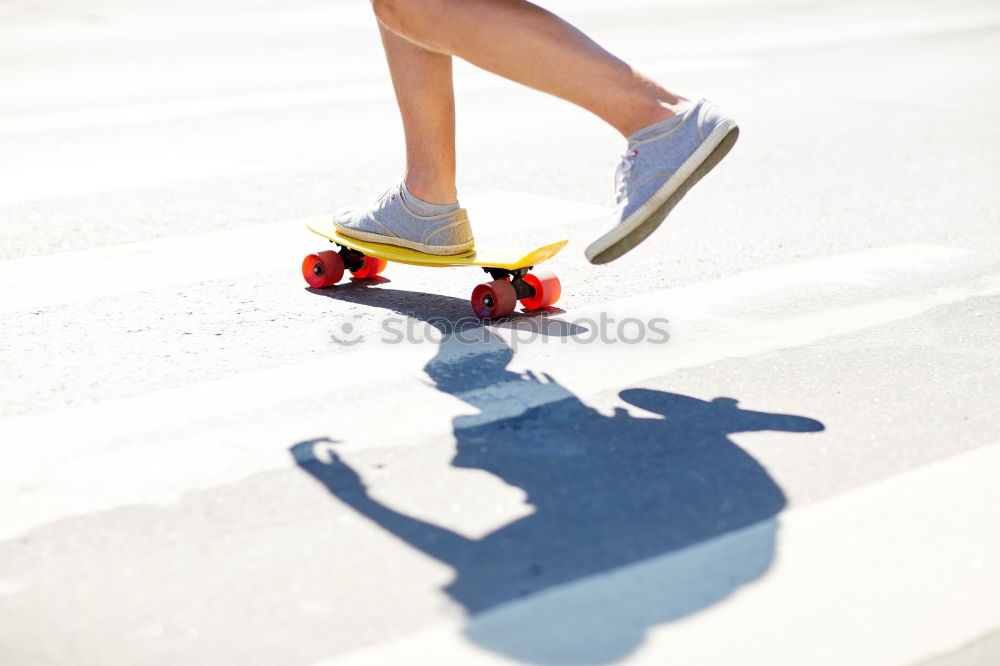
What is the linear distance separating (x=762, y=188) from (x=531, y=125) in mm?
1937

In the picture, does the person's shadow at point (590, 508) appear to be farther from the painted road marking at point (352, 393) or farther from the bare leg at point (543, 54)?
the bare leg at point (543, 54)

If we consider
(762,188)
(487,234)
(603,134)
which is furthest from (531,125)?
(487,234)

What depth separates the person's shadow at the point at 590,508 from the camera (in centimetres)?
239

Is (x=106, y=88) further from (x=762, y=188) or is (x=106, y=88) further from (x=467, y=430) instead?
(x=467, y=430)

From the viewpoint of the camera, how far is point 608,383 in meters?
3.62

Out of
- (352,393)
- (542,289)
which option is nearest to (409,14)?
(542,289)

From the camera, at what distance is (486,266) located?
4180mm

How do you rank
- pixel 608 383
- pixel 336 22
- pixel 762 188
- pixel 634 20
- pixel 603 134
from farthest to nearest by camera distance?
pixel 634 20, pixel 336 22, pixel 603 134, pixel 762 188, pixel 608 383

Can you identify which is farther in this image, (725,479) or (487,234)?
(487,234)

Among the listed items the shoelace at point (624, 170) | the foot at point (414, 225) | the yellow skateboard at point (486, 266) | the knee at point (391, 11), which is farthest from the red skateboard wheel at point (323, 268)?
the shoelace at point (624, 170)

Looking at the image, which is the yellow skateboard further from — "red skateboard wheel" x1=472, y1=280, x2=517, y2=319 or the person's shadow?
the person's shadow

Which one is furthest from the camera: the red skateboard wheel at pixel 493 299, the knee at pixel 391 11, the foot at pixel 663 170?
the red skateboard wheel at pixel 493 299

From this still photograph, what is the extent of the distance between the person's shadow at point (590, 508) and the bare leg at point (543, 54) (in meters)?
0.78

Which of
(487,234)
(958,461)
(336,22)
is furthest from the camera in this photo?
(336,22)
